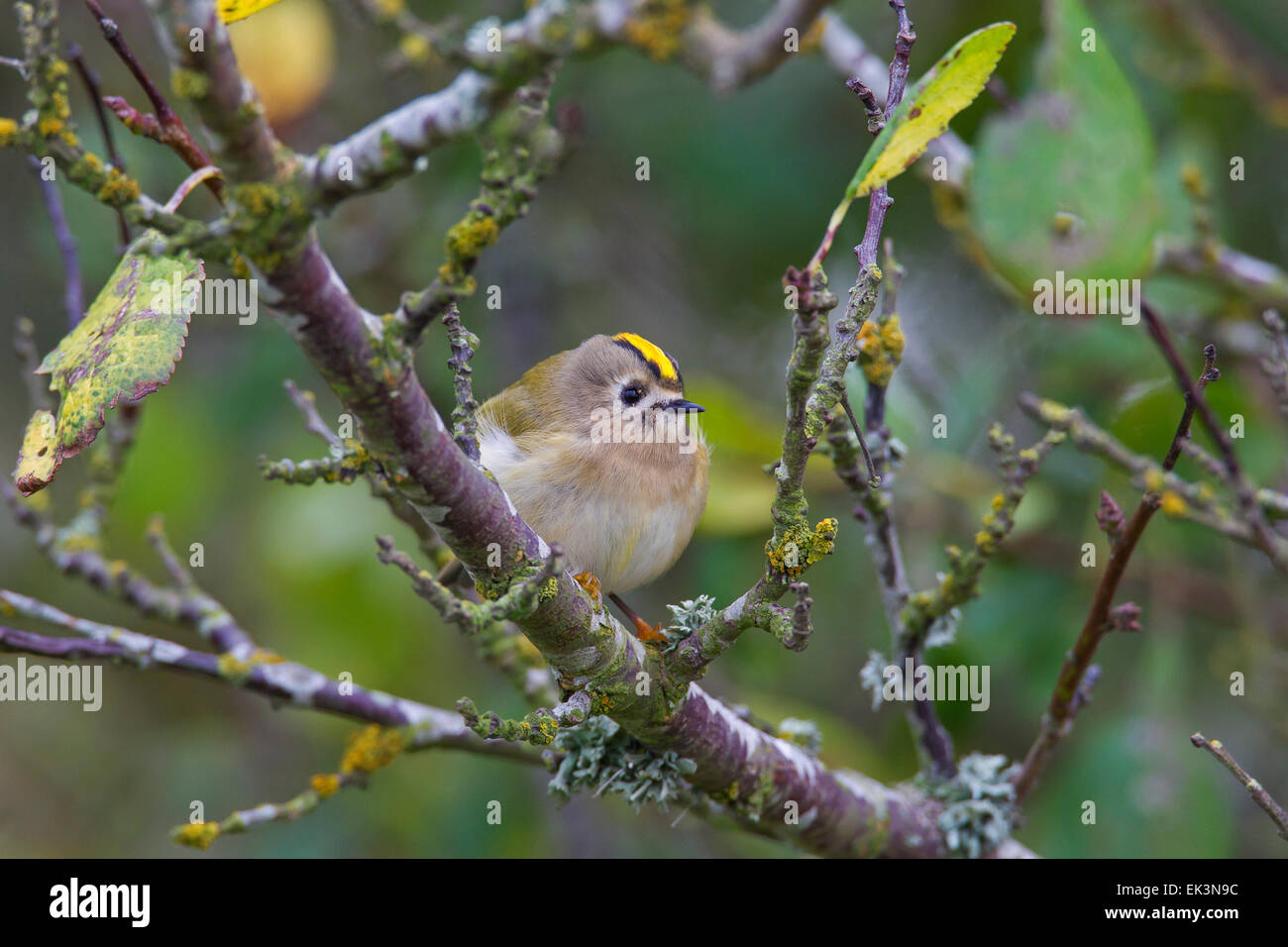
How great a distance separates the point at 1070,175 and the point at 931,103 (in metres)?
1.53

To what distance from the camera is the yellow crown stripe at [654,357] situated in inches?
144

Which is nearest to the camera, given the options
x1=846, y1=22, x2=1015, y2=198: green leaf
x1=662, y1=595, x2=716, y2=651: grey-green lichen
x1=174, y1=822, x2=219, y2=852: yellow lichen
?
x1=846, y1=22, x2=1015, y2=198: green leaf

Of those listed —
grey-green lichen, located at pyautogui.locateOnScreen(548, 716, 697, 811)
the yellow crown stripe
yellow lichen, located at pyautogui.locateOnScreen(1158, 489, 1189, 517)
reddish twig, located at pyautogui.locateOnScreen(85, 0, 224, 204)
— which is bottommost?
grey-green lichen, located at pyautogui.locateOnScreen(548, 716, 697, 811)

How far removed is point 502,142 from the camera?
1.28 m

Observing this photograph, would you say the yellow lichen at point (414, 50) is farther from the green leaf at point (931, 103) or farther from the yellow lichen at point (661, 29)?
the green leaf at point (931, 103)

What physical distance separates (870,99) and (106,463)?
2128 millimetres

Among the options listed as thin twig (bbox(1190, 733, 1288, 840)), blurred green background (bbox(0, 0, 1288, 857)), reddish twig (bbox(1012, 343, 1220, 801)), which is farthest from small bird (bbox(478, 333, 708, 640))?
thin twig (bbox(1190, 733, 1288, 840))

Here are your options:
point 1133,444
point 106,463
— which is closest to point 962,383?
point 1133,444

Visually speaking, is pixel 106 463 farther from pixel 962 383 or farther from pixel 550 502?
pixel 962 383

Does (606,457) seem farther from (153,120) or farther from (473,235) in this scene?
(473,235)

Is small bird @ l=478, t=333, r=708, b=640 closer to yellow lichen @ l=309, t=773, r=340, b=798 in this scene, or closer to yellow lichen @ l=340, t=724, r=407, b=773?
yellow lichen @ l=340, t=724, r=407, b=773

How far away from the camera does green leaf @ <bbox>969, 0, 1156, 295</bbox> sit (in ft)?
9.15

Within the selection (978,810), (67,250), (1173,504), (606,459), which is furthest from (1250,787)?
(67,250)

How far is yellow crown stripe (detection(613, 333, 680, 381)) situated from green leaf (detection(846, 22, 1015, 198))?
2111 millimetres
